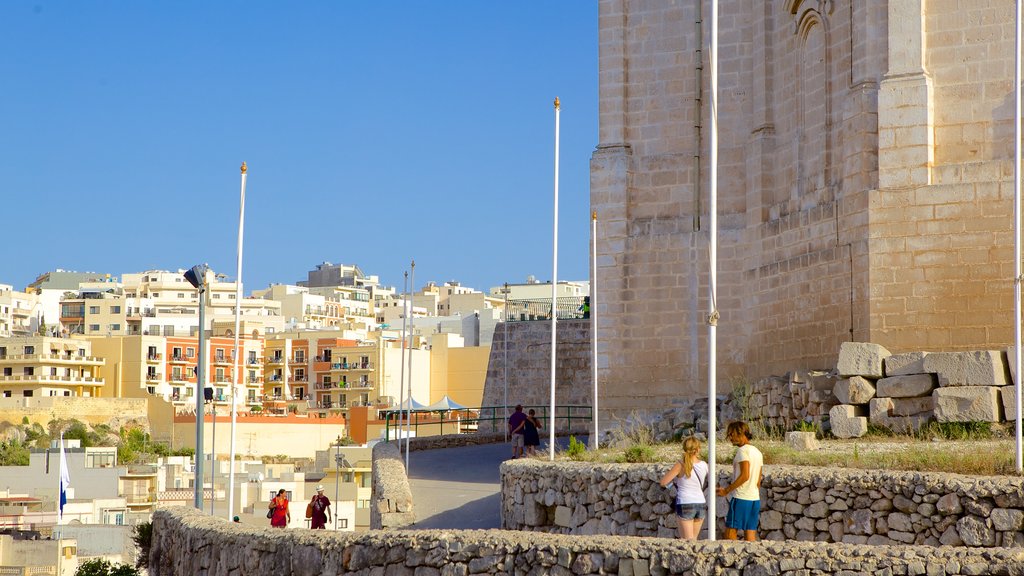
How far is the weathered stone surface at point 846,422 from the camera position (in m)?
17.6

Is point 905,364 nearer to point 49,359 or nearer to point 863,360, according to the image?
point 863,360

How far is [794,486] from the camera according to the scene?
41.9 ft

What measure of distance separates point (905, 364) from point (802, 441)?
2.37 metres

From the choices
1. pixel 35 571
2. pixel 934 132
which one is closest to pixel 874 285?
pixel 934 132

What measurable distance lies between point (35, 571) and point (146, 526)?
26.1m

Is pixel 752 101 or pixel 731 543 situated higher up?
pixel 752 101

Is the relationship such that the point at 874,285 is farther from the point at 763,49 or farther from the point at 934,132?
the point at 763,49

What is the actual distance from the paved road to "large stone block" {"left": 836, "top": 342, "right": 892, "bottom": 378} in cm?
454

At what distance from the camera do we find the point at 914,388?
17328mm

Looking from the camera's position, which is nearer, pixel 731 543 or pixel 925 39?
pixel 731 543

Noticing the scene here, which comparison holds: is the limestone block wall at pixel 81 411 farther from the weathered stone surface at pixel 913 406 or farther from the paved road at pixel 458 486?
the weathered stone surface at pixel 913 406

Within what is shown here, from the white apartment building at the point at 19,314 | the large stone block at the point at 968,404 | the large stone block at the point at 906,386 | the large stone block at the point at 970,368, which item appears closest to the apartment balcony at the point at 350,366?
the white apartment building at the point at 19,314

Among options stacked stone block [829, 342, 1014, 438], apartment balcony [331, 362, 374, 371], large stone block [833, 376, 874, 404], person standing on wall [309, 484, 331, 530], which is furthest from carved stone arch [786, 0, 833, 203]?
apartment balcony [331, 362, 374, 371]

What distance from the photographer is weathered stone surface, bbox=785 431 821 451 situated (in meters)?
15.9
